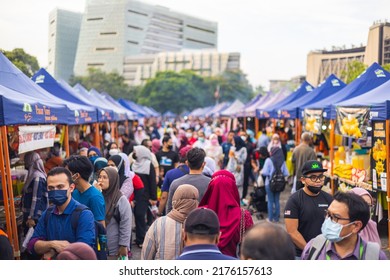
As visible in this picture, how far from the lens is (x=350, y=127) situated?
31.9ft

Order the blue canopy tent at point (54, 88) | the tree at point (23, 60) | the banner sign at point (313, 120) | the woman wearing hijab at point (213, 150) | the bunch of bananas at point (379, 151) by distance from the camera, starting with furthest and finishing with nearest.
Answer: the banner sign at point (313, 120), the blue canopy tent at point (54, 88), the woman wearing hijab at point (213, 150), the bunch of bananas at point (379, 151), the tree at point (23, 60)

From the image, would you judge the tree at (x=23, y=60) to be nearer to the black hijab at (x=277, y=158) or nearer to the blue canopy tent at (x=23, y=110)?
the blue canopy tent at (x=23, y=110)

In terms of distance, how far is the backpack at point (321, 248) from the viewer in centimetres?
343

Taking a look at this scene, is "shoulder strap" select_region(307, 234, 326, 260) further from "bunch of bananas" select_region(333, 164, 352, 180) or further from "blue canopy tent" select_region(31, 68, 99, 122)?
"blue canopy tent" select_region(31, 68, 99, 122)

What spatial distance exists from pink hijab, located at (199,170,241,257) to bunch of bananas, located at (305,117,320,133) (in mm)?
8752

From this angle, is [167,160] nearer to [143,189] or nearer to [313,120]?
[143,189]

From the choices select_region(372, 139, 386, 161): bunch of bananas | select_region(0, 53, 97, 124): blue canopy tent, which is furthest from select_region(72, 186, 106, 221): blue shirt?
select_region(372, 139, 386, 161): bunch of bananas

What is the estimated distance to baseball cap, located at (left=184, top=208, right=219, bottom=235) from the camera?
3238 mm

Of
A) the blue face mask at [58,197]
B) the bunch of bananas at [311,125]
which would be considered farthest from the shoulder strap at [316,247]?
the bunch of bananas at [311,125]

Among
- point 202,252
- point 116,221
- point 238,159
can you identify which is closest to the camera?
point 202,252

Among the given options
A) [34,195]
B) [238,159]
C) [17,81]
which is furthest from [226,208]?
[238,159]

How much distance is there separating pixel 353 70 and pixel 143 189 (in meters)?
7.72

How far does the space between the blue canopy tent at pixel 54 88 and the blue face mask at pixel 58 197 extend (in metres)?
8.65
